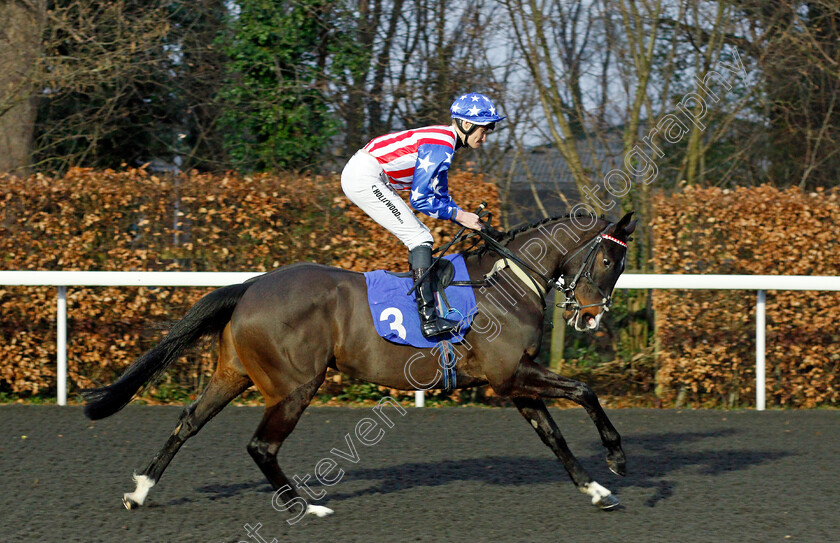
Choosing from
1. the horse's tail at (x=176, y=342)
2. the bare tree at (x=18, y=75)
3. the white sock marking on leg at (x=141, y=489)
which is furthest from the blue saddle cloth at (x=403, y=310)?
the bare tree at (x=18, y=75)

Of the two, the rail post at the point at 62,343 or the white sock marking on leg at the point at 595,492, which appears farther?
the rail post at the point at 62,343

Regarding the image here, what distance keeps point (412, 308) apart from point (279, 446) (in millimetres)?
956

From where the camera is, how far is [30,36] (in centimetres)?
938

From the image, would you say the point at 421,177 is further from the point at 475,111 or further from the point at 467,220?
the point at 475,111

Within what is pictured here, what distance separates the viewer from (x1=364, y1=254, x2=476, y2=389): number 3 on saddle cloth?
14.7 ft

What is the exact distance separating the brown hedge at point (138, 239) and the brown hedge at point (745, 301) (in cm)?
165

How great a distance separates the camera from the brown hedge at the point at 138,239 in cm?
724

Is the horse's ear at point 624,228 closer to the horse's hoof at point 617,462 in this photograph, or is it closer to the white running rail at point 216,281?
the horse's hoof at point 617,462

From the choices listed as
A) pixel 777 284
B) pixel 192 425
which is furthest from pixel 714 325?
pixel 192 425

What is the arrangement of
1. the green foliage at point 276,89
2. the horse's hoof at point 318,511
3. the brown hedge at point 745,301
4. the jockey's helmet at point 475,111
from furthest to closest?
the green foliage at point 276,89 → the brown hedge at point 745,301 → the jockey's helmet at point 475,111 → the horse's hoof at point 318,511

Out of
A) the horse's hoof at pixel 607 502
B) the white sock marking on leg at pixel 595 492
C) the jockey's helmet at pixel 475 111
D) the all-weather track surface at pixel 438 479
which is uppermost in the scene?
the jockey's helmet at pixel 475 111

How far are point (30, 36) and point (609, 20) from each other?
242 inches

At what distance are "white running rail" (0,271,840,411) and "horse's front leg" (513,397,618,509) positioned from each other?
98.0 inches

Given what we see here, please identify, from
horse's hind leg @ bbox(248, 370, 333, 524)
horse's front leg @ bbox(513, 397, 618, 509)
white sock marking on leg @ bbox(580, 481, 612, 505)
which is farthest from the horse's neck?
horse's hind leg @ bbox(248, 370, 333, 524)
